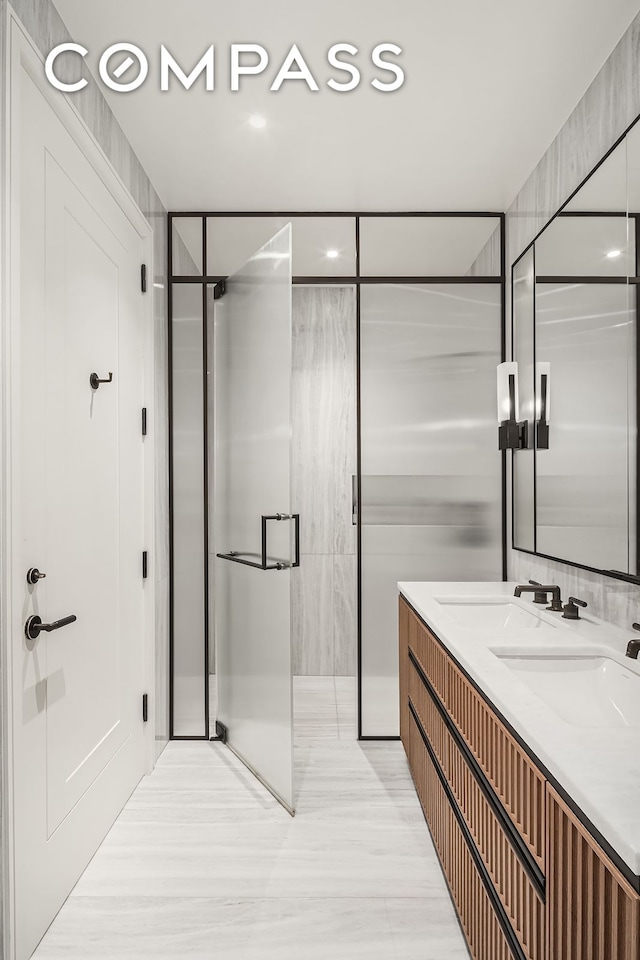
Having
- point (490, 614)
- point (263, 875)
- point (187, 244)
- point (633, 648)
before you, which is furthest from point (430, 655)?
point (187, 244)

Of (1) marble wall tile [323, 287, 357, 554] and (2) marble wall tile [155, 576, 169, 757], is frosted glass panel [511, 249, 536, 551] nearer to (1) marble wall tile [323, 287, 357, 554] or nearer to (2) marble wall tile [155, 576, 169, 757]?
(1) marble wall tile [323, 287, 357, 554]

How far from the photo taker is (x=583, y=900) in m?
0.94

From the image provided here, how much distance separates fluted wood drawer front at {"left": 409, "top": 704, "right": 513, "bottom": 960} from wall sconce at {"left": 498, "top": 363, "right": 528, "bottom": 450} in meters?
1.28

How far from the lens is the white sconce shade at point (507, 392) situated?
268 cm

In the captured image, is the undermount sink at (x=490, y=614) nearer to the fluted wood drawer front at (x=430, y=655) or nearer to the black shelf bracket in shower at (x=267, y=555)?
the fluted wood drawer front at (x=430, y=655)

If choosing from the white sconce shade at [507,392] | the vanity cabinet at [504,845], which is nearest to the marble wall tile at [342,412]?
the white sconce shade at [507,392]

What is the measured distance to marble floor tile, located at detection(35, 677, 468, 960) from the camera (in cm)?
179

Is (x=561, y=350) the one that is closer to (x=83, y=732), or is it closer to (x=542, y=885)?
(x=542, y=885)

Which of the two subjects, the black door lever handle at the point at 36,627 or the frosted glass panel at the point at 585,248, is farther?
the frosted glass panel at the point at 585,248

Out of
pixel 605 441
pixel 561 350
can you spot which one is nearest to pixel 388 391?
pixel 561 350

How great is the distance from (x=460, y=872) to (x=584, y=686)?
63 cm

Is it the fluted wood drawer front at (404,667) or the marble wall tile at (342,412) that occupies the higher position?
Answer: the marble wall tile at (342,412)

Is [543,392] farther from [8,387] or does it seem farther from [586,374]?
[8,387]

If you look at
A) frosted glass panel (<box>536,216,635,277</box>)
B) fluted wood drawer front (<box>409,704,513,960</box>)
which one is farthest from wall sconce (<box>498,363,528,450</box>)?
fluted wood drawer front (<box>409,704,513,960</box>)
